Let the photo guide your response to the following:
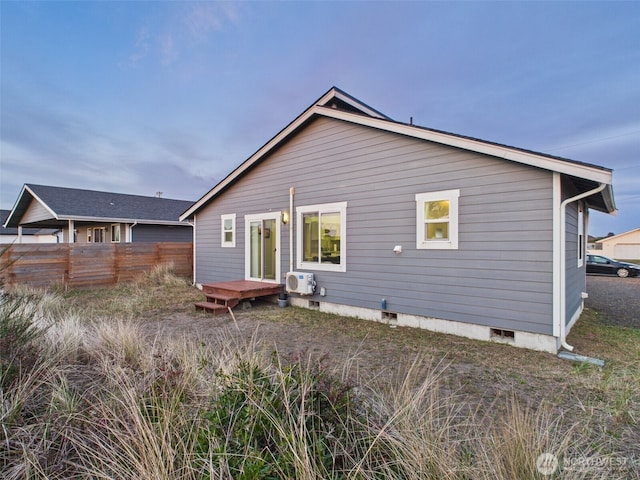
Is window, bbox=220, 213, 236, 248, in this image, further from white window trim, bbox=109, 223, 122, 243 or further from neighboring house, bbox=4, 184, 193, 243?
white window trim, bbox=109, 223, 122, 243

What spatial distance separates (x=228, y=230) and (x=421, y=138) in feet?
22.3

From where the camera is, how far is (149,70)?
11234 mm

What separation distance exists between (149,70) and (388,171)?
10.1 m

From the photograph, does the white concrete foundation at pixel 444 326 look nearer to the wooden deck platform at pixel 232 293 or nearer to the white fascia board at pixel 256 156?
the wooden deck platform at pixel 232 293

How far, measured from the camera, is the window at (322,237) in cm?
742

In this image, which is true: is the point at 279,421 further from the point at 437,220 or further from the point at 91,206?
the point at 91,206

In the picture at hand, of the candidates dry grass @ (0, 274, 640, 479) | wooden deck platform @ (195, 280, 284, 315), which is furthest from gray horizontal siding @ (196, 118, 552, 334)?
dry grass @ (0, 274, 640, 479)

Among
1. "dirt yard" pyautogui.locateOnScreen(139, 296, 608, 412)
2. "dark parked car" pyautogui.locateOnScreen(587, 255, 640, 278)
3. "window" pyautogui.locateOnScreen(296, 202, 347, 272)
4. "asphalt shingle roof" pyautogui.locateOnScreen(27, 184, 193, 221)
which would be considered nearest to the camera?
"dirt yard" pyautogui.locateOnScreen(139, 296, 608, 412)

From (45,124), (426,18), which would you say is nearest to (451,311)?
(426,18)

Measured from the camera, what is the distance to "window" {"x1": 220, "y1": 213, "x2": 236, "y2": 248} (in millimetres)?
10062

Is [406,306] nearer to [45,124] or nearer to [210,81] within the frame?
[210,81]

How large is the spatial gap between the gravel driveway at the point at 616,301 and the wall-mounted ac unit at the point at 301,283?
22.3 ft

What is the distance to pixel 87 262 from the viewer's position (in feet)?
36.7

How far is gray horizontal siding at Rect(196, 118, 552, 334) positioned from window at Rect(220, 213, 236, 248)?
170 centimetres
